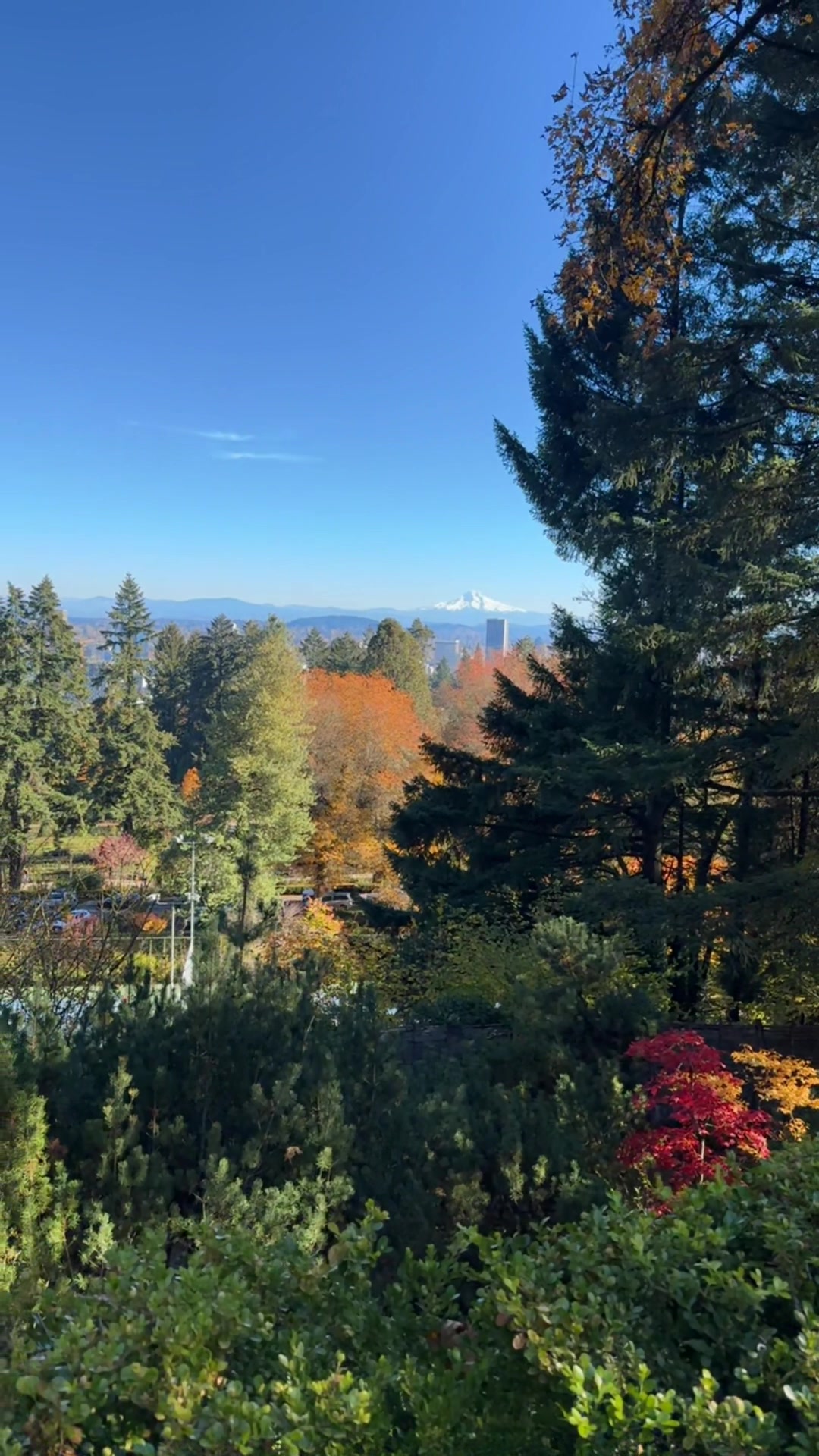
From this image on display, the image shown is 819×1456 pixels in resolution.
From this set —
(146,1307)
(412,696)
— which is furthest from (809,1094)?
(412,696)

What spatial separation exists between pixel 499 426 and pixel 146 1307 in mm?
10080

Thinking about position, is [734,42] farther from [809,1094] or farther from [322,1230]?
[809,1094]

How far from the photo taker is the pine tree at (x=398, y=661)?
4216cm

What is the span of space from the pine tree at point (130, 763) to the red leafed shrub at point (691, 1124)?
935 inches

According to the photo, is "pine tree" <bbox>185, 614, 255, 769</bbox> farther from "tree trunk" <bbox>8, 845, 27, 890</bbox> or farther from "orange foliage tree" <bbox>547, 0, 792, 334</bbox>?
"orange foliage tree" <bbox>547, 0, 792, 334</bbox>

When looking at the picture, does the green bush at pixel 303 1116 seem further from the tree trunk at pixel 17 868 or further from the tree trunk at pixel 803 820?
the tree trunk at pixel 17 868

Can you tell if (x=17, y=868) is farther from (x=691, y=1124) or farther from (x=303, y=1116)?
(x=691, y=1124)

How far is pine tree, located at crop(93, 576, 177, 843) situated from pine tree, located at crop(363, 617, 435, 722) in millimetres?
16366

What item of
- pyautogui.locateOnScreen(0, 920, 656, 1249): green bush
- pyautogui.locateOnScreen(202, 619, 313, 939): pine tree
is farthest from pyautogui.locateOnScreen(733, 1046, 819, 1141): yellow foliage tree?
pyautogui.locateOnScreen(202, 619, 313, 939): pine tree

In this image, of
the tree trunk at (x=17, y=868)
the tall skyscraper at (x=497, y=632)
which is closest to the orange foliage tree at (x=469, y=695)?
the tree trunk at (x=17, y=868)

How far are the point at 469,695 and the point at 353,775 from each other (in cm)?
1933

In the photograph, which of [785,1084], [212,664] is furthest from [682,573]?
[212,664]

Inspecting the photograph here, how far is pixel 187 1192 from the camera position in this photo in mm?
3178

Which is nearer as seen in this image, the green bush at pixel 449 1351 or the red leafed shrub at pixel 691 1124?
the green bush at pixel 449 1351
